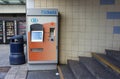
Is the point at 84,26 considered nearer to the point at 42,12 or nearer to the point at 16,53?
the point at 42,12

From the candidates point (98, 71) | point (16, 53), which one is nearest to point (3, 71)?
point (16, 53)

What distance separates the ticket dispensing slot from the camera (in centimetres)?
662

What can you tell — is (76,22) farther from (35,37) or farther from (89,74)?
(89,74)

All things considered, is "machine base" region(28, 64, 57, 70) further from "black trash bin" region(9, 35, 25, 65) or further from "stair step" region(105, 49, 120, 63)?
"stair step" region(105, 49, 120, 63)

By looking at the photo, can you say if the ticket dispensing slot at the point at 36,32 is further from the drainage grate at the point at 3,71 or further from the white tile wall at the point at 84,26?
the drainage grate at the point at 3,71

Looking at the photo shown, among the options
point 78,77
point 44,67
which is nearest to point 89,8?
point 44,67

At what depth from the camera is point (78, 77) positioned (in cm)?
496

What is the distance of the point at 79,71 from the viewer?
5535 millimetres

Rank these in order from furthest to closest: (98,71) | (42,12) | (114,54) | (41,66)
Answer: (41,66), (42,12), (114,54), (98,71)

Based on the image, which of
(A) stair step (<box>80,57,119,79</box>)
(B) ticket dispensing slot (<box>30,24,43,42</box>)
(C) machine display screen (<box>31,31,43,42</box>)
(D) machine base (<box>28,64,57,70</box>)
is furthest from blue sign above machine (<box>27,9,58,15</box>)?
(A) stair step (<box>80,57,119,79</box>)

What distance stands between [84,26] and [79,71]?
1.95 meters

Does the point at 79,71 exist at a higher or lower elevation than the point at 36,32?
lower

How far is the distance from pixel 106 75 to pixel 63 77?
3.99ft

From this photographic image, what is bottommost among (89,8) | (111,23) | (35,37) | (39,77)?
(39,77)
